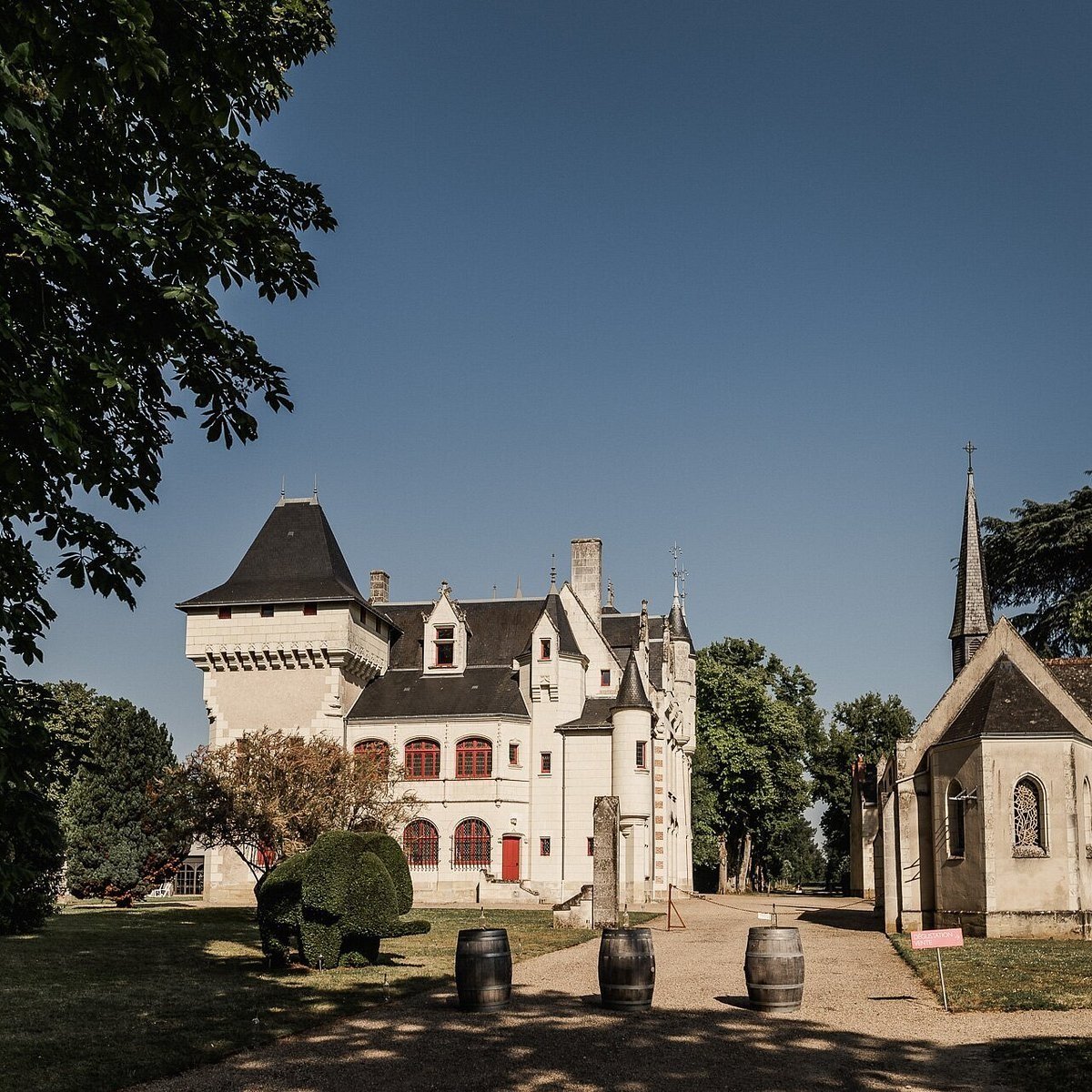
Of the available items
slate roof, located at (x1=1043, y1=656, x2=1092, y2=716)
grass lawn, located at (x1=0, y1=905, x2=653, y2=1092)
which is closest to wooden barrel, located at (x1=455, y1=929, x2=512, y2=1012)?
grass lawn, located at (x1=0, y1=905, x2=653, y2=1092)

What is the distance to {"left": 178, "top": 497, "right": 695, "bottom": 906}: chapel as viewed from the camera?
45.4 meters

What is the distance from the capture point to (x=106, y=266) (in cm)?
927

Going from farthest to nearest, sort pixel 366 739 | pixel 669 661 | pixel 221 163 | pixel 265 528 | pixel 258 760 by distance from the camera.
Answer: pixel 669 661 → pixel 265 528 → pixel 366 739 → pixel 258 760 → pixel 221 163

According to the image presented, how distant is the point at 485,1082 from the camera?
10.8 meters

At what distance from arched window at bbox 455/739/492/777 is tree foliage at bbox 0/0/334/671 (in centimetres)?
3684

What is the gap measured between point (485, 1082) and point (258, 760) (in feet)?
75.0

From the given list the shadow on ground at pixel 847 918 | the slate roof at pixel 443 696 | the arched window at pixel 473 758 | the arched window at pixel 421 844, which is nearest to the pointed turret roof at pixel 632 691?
the slate roof at pixel 443 696

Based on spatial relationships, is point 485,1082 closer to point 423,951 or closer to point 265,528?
point 423,951

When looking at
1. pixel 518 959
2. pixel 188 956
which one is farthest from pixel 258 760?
pixel 518 959

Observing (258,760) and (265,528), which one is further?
(265,528)

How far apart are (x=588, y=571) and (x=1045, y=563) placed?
60.4 ft

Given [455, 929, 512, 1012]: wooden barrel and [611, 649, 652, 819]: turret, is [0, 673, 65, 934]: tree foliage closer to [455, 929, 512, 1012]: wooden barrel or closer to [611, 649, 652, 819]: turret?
[455, 929, 512, 1012]: wooden barrel

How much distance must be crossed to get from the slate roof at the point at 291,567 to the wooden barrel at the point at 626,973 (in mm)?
33336

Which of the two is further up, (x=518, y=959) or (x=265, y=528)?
(x=265, y=528)
